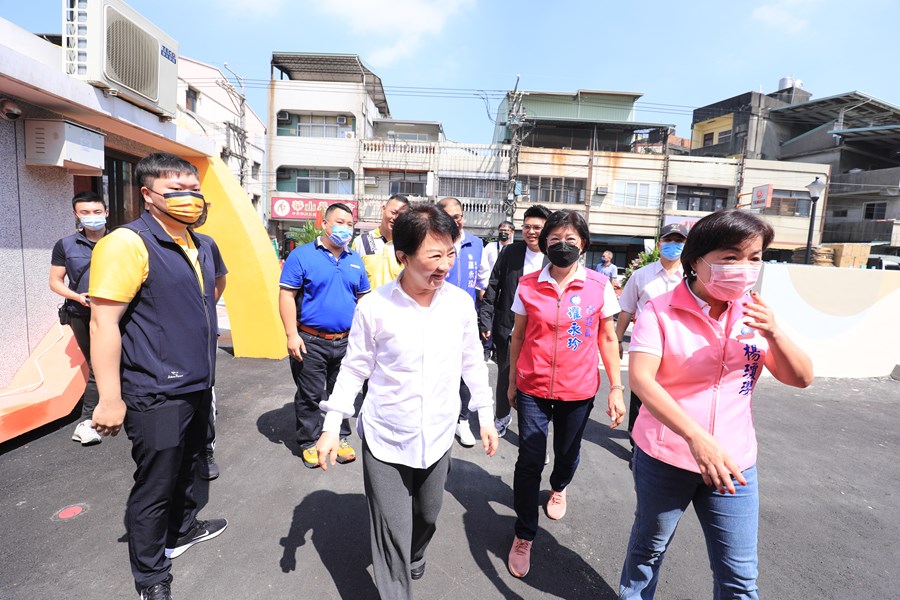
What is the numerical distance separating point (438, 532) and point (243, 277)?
5010mm

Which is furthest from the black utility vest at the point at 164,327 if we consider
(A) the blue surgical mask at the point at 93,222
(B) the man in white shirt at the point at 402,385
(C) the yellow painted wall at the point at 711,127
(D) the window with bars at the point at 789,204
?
(C) the yellow painted wall at the point at 711,127

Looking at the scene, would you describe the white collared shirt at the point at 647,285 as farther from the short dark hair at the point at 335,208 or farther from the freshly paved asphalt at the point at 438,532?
the short dark hair at the point at 335,208

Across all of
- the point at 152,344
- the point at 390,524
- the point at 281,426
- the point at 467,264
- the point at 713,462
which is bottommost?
the point at 281,426

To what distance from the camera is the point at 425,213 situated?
195cm

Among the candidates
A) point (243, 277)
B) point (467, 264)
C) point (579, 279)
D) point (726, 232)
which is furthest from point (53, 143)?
point (726, 232)

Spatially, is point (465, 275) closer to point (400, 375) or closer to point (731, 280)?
point (400, 375)

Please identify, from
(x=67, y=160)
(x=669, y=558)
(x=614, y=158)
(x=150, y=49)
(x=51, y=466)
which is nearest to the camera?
(x=669, y=558)

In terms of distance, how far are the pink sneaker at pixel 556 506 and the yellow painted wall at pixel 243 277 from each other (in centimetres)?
470

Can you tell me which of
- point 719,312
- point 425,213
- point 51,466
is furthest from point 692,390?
point 51,466

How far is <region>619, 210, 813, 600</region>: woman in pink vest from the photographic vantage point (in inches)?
66.5

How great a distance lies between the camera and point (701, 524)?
6.00ft

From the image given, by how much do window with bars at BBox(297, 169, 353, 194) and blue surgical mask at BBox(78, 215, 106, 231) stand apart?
23322 millimetres

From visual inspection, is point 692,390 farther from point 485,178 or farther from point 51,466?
point 485,178

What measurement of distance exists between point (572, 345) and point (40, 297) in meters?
5.19
